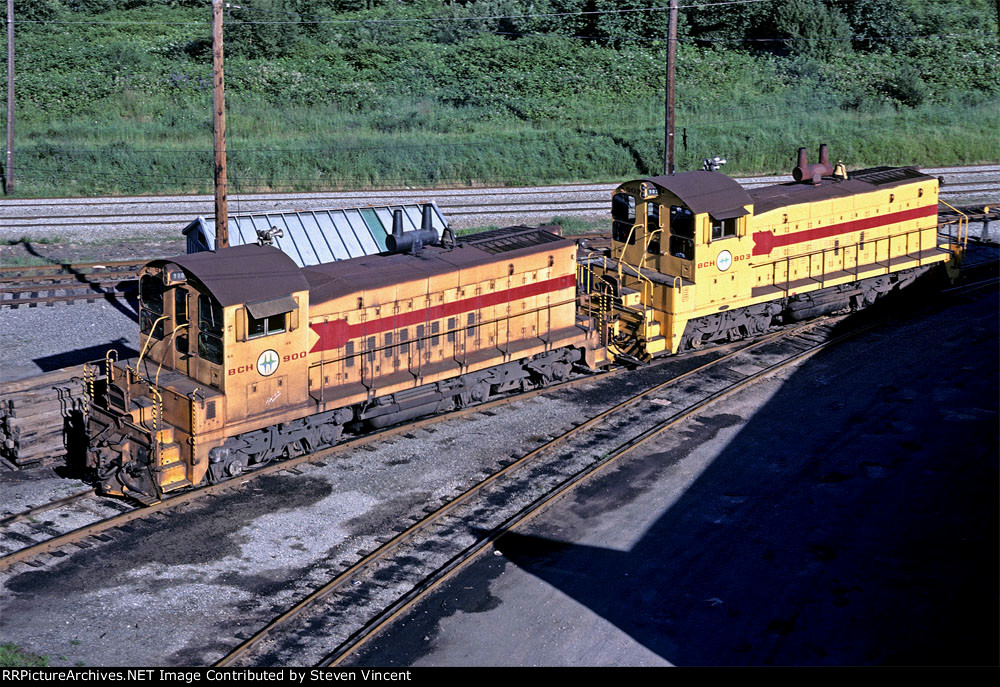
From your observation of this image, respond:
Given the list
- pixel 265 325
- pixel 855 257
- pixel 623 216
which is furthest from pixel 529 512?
pixel 855 257

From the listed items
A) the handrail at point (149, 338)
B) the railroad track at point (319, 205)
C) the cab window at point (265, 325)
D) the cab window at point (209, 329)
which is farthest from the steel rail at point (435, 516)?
the railroad track at point (319, 205)

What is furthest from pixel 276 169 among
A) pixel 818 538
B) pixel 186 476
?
pixel 818 538

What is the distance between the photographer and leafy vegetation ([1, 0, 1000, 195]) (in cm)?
4288

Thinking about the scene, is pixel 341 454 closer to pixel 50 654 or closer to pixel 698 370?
pixel 50 654

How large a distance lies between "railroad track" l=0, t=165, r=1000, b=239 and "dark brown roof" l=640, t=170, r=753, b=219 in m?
12.7

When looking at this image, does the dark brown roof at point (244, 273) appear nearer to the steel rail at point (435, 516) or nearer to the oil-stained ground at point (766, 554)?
the steel rail at point (435, 516)

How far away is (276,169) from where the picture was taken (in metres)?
41.8

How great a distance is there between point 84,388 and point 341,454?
447 centimetres

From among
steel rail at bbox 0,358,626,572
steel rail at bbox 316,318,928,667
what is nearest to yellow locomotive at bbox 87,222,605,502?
steel rail at bbox 0,358,626,572

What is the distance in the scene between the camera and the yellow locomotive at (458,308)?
56.5 feet

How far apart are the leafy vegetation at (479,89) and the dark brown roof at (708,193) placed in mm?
19940

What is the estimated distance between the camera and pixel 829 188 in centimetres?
2616

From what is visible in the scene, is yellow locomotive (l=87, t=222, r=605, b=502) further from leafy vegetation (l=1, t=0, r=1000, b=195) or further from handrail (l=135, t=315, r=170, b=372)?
leafy vegetation (l=1, t=0, r=1000, b=195)

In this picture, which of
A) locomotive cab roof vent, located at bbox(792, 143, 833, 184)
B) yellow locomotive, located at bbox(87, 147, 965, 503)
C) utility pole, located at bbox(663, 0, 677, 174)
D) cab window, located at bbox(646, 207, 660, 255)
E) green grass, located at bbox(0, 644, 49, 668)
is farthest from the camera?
utility pole, located at bbox(663, 0, 677, 174)
